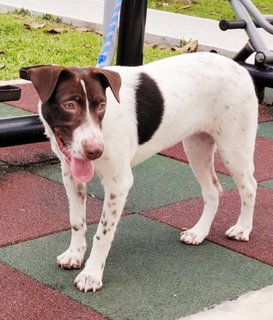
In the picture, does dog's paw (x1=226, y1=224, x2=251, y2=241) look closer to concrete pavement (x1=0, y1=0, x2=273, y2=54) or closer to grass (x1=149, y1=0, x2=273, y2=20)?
concrete pavement (x1=0, y1=0, x2=273, y2=54)

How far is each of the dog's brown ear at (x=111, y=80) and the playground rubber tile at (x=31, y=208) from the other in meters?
1.22

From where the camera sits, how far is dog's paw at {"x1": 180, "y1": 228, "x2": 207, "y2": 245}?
4.53 meters

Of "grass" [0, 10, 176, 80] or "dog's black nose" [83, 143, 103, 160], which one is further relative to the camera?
"grass" [0, 10, 176, 80]

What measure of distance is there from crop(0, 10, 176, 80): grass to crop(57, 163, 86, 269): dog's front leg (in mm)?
4215

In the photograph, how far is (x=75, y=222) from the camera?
4121mm

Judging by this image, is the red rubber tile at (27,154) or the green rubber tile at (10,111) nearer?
the red rubber tile at (27,154)

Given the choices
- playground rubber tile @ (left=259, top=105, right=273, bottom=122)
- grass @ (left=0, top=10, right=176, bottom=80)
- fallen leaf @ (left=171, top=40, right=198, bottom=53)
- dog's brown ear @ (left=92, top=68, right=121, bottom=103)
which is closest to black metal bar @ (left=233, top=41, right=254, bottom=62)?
playground rubber tile @ (left=259, top=105, right=273, bottom=122)

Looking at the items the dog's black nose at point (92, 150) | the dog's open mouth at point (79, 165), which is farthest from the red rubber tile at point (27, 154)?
the dog's black nose at point (92, 150)

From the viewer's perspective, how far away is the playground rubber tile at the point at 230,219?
4.51m

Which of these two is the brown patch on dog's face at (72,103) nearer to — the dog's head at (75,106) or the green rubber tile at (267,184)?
the dog's head at (75,106)

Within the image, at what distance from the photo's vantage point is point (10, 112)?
696cm

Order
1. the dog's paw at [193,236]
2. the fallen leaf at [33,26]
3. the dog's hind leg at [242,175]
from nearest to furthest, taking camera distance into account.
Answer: the dog's hind leg at [242,175] → the dog's paw at [193,236] → the fallen leaf at [33,26]

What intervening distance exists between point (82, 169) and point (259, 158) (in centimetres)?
300

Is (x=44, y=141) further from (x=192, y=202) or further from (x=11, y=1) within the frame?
(x=11, y=1)
